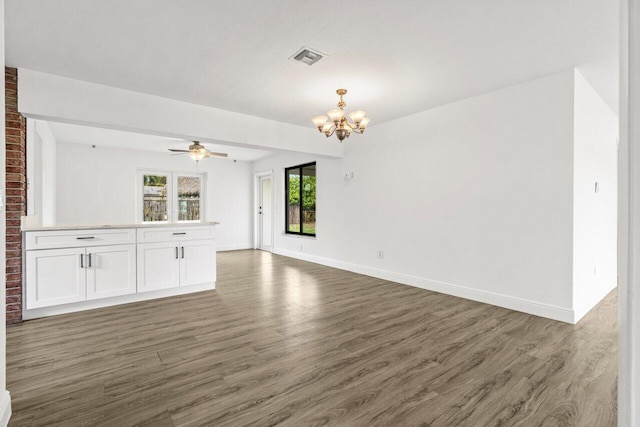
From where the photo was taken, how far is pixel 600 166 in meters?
3.78

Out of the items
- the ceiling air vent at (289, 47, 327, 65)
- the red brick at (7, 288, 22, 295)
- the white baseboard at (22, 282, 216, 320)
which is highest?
the ceiling air vent at (289, 47, 327, 65)

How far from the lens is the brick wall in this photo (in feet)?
10.3

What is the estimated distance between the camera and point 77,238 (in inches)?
138

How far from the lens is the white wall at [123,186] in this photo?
21.5 ft

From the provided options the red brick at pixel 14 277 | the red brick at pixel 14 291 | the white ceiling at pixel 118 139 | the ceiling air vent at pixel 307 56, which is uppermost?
the white ceiling at pixel 118 139

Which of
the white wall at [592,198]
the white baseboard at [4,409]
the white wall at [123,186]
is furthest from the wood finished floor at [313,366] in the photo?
the white wall at [123,186]

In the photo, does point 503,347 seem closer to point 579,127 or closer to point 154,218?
point 579,127

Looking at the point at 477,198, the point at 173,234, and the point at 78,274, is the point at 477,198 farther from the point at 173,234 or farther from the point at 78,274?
the point at 78,274

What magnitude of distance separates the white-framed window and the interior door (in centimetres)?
149

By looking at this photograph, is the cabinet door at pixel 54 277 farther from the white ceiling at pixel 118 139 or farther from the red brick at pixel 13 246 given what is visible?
the white ceiling at pixel 118 139

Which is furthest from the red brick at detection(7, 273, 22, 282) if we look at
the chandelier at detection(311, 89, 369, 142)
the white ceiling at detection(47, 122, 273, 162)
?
the chandelier at detection(311, 89, 369, 142)

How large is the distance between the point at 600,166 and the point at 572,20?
7.23 ft

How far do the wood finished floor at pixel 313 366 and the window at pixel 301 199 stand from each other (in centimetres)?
353

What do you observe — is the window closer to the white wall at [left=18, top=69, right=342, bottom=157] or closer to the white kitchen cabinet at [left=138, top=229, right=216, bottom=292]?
the white wall at [left=18, top=69, right=342, bottom=157]
